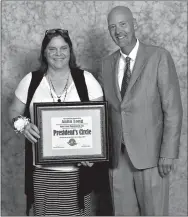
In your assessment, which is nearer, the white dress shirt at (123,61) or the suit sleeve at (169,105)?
the suit sleeve at (169,105)

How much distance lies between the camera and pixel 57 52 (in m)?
2.37

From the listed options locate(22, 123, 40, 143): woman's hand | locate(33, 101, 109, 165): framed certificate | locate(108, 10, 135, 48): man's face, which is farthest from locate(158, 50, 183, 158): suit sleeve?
locate(22, 123, 40, 143): woman's hand

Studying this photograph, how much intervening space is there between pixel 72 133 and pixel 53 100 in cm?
23

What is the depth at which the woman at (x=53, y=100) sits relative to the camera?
2387 mm

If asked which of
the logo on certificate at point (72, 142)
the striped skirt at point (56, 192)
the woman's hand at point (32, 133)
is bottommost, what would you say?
the striped skirt at point (56, 192)

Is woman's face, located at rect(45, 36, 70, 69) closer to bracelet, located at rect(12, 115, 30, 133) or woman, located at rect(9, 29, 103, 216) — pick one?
woman, located at rect(9, 29, 103, 216)

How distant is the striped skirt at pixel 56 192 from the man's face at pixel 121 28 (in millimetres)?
824

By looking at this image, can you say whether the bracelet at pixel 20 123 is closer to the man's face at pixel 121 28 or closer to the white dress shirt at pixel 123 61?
the white dress shirt at pixel 123 61

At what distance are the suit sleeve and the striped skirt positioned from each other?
57 centimetres

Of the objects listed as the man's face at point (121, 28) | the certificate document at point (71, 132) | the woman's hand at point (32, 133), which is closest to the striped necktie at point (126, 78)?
the man's face at point (121, 28)

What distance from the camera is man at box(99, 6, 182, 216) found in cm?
233

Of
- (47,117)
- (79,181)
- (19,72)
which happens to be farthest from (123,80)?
(19,72)

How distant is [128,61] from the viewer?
241cm

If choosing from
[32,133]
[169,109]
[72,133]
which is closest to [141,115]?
[169,109]
